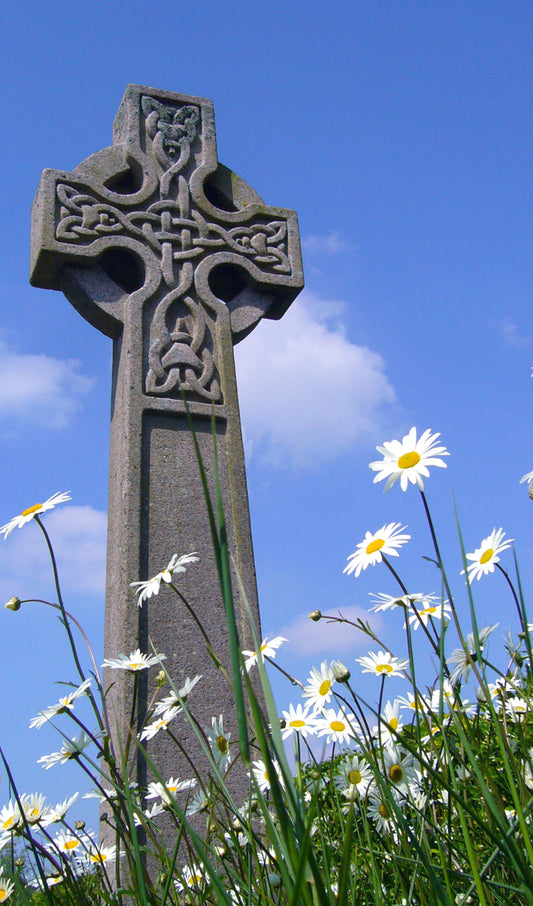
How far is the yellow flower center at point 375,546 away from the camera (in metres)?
1.54

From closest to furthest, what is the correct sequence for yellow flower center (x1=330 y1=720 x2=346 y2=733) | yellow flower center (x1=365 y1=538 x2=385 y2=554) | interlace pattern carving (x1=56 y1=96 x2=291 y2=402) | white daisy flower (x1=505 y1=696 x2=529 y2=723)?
yellow flower center (x1=365 y1=538 x2=385 y2=554) < yellow flower center (x1=330 y1=720 x2=346 y2=733) < white daisy flower (x1=505 y1=696 x2=529 y2=723) < interlace pattern carving (x1=56 y1=96 x2=291 y2=402)

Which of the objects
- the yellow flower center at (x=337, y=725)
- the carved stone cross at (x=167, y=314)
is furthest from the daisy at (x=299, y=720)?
the carved stone cross at (x=167, y=314)

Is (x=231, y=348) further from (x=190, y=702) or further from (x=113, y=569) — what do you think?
(x=190, y=702)

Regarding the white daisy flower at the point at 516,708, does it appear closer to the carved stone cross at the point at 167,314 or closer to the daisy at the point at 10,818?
the daisy at the point at 10,818

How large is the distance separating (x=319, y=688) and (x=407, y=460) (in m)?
0.55

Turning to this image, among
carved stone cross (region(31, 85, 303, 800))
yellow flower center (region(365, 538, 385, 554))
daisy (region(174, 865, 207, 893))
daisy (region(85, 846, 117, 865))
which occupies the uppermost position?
carved stone cross (region(31, 85, 303, 800))

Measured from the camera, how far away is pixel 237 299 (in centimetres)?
496

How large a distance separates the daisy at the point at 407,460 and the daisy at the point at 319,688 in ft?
1.48

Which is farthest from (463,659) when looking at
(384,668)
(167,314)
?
(167,314)

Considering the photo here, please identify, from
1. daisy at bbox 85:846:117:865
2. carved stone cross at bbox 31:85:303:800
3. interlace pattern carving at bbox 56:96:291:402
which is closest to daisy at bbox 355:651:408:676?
daisy at bbox 85:846:117:865

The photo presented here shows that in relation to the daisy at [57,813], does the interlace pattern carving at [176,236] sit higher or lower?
higher

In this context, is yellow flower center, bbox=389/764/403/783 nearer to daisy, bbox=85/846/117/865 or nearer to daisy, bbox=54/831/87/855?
daisy, bbox=85/846/117/865

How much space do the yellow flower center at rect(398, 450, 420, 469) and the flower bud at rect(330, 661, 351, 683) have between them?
39cm

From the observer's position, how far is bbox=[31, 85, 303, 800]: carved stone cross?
3988 millimetres
